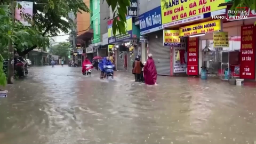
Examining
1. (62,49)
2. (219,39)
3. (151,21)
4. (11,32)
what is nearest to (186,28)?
(219,39)

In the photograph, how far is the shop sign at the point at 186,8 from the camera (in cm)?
1457

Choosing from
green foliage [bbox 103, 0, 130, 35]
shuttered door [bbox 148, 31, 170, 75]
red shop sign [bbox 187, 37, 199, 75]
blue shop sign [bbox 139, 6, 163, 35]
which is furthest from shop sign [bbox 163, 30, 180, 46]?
green foliage [bbox 103, 0, 130, 35]

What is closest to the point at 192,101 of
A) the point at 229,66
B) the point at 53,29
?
the point at 229,66

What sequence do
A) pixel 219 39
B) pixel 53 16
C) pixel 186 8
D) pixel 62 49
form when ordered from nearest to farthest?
pixel 219 39 < pixel 186 8 < pixel 53 16 < pixel 62 49

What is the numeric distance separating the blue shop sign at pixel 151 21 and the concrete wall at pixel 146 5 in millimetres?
453

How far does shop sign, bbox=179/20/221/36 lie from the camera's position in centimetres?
1465

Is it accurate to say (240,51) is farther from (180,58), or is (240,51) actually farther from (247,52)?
(180,58)

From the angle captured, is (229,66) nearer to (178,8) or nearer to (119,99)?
(178,8)

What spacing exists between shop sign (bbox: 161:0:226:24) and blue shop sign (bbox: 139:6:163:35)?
88cm

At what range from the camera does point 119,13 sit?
230cm

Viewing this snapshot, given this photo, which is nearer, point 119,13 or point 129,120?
point 119,13

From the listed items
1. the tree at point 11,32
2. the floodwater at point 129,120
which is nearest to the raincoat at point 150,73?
the floodwater at point 129,120

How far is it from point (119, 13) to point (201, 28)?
14305mm

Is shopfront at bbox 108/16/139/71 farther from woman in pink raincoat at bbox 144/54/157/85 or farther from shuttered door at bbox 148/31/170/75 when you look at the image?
woman in pink raincoat at bbox 144/54/157/85
